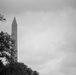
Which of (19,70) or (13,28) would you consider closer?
(19,70)

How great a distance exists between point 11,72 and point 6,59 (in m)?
3.51

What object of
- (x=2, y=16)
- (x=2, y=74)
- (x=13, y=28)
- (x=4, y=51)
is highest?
(x=13, y=28)

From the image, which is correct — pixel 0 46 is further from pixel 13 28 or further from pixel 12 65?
pixel 13 28

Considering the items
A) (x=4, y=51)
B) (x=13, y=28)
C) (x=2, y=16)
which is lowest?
(x=4, y=51)

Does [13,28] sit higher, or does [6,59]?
[13,28]

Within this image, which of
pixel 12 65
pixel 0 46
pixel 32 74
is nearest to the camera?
pixel 0 46

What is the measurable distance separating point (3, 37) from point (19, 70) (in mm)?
9451

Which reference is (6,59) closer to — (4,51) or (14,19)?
(4,51)

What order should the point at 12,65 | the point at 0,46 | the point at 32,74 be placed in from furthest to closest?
the point at 32,74 < the point at 12,65 < the point at 0,46

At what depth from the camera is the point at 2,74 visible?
50.3 metres

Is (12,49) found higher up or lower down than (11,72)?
higher up

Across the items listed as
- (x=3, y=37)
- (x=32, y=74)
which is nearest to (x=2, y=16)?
(x=3, y=37)

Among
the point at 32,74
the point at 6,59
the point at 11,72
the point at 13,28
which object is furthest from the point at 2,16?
the point at 13,28

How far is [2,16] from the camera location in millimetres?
47938
